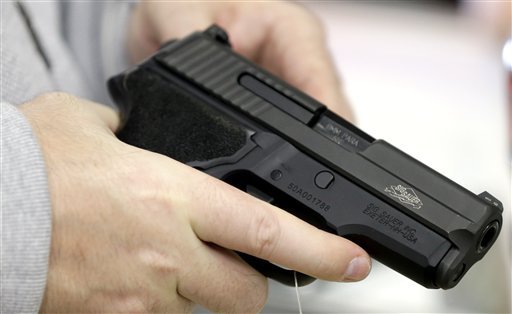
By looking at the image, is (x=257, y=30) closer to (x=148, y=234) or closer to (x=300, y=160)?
(x=300, y=160)

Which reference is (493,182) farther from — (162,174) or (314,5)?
(314,5)

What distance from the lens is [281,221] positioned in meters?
0.58

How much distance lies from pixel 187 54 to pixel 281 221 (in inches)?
11.0

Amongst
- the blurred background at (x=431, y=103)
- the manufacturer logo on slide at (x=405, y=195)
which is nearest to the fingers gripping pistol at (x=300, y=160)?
the manufacturer logo on slide at (x=405, y=195)

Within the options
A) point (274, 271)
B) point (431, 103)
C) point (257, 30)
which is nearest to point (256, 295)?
point (274, 271)

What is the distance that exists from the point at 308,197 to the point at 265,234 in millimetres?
66

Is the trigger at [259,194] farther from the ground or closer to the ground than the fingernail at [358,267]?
closer to the ground

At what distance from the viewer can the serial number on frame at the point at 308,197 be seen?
610mm

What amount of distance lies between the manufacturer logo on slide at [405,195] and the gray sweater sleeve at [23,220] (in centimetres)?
31

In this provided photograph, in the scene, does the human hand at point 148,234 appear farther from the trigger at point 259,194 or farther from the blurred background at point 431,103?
the blurred background at point 431,103

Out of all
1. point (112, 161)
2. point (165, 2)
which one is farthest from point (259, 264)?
point (165, 2)

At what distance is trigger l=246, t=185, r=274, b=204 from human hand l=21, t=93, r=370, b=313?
0.04m

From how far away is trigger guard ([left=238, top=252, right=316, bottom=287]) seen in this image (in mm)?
621

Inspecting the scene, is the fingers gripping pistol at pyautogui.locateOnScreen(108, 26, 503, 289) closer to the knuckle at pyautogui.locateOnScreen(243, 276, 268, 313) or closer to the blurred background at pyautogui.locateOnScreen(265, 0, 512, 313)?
the knuckle at pyautogui.locateOnScreen(243, 276, 268, 313)
